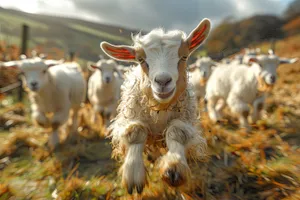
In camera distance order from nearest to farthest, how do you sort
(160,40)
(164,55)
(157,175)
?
(164,55)
(160,40)
(157,175)

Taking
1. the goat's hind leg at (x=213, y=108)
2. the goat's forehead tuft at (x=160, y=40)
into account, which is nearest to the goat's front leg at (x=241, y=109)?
the goat's hind leg at (x=213, y=108)

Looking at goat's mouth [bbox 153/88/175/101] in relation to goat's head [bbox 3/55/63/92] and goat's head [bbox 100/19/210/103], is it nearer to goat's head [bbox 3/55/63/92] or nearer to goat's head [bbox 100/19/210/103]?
goat's head [bbox 100/19/210/103]

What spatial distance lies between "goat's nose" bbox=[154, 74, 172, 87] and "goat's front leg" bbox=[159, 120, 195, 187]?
1.79ft

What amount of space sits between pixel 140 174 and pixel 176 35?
1.46 metres

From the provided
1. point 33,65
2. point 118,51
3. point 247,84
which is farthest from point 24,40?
point 118,51

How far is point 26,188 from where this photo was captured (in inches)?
145

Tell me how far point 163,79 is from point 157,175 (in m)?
1.85

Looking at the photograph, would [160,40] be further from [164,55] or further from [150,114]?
[150,114]

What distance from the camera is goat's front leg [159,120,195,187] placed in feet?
7.01

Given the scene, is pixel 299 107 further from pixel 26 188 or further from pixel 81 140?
pixel 26 188

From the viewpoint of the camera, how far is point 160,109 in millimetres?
2703

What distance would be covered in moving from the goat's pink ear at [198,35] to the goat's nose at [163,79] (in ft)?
2.18

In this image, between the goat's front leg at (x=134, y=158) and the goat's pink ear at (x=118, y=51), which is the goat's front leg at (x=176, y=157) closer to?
the goat's front leg at (x=134, y=158)

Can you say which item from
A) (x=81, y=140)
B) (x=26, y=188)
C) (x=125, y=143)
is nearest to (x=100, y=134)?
(x=81, y=140)
